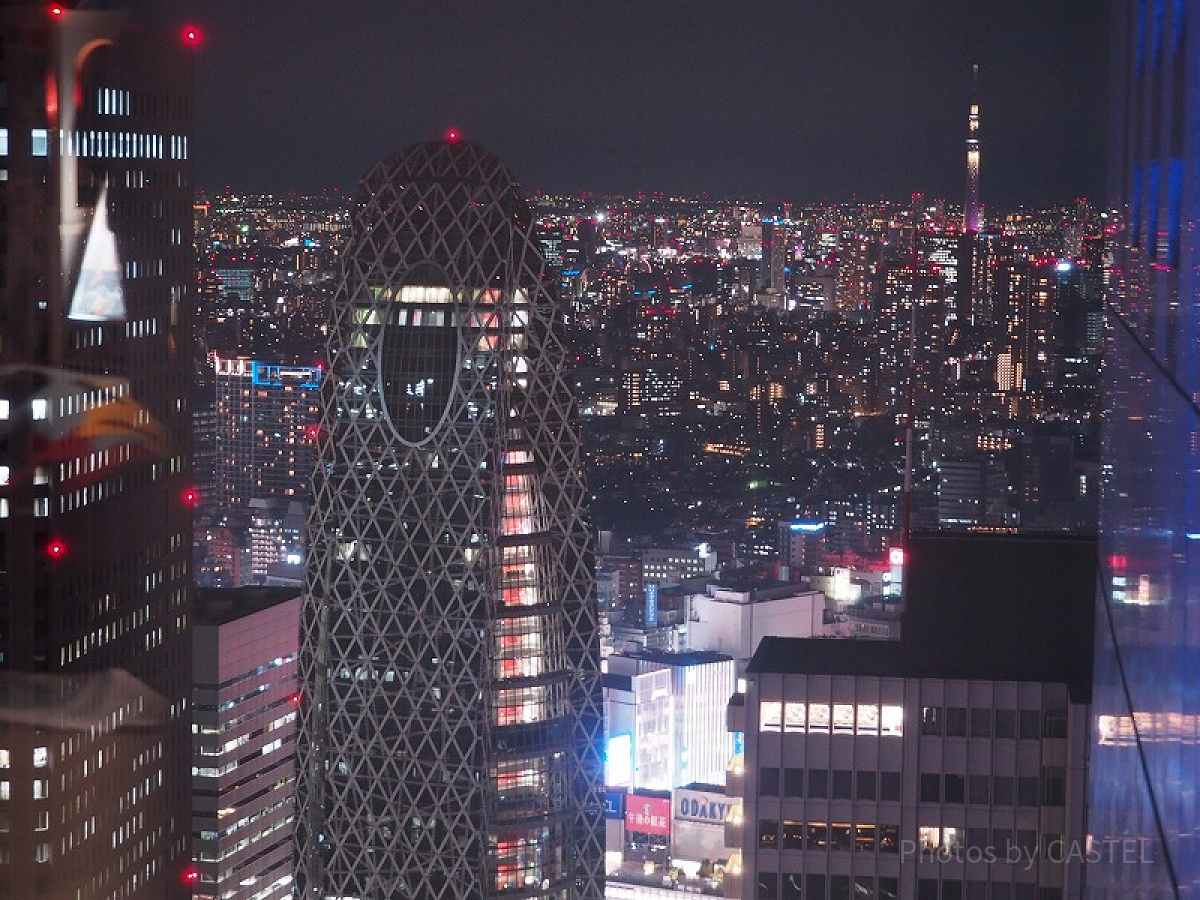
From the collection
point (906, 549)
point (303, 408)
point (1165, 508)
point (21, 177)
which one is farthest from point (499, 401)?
point (1165, 508)

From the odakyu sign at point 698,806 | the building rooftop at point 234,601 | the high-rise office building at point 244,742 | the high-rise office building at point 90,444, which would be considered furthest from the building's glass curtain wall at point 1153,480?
the odakyu sign at point 698,806

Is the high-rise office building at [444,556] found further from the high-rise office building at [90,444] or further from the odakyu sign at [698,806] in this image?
the odakyu sign at [698,806]

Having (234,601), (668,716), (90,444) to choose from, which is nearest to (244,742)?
(234,601)

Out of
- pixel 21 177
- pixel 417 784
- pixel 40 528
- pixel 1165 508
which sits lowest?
pixel 417 784

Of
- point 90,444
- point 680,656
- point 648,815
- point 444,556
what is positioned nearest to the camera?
point 90,444

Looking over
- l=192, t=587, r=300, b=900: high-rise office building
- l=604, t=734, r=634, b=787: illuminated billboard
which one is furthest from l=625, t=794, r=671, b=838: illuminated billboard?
l=192, t=587, r=300, b=900: high-rise office building

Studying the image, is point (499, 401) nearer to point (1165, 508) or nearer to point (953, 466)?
point (953, 466)

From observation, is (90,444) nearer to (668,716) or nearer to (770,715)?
(770,715)
